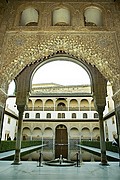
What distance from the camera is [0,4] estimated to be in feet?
19.0

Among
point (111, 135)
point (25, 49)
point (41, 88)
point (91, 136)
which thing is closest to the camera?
point (25, 49)

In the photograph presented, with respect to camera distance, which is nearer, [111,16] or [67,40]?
[67,40]

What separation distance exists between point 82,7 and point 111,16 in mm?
983

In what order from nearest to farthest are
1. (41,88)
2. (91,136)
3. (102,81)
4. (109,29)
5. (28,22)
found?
(109,29) → (28,22) → (102,81) → (91,136) → (41,88)

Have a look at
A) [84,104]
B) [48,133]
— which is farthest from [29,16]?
[84,104]

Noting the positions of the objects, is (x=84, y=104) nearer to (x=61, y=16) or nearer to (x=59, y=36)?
(x=61, y=16)

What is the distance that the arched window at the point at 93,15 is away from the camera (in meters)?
5.81

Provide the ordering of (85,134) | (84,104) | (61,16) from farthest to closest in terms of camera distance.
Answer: (84,104) < (85,134) < (61,16)

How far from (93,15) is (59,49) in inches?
81.5

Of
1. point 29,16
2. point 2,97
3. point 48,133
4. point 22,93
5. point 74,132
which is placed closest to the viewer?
point 2,97

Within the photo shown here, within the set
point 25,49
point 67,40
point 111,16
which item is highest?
point 111,16

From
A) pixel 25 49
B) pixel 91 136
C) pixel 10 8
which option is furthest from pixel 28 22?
pixel 91 136

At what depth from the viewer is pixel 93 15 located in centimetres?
602

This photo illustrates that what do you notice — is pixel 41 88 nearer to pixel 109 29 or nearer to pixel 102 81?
pixel 102 81
